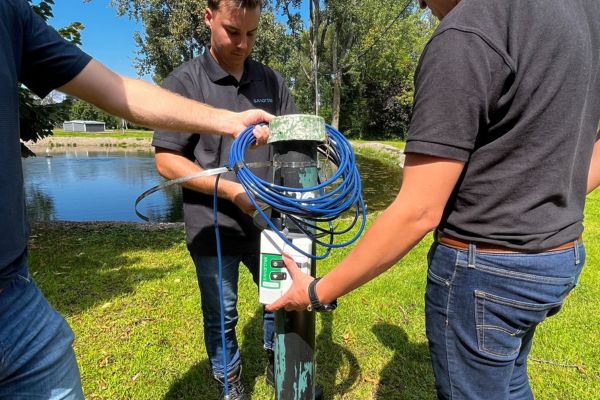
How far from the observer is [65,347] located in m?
1.36

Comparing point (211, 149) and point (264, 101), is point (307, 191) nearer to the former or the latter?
point (211, 149)

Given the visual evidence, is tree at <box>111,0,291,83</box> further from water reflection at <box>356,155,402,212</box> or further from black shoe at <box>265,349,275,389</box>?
black shoe at <box>265,349,275,389</box>

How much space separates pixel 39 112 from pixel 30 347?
540 cm

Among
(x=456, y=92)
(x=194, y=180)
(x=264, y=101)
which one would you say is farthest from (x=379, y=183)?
(x=456, y=92)

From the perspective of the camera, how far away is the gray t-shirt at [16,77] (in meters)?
1.13

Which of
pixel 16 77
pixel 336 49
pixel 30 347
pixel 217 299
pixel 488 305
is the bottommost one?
pixel 217 299

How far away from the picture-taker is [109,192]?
513 inches

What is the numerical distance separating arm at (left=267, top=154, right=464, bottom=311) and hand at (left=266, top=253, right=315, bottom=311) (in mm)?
143

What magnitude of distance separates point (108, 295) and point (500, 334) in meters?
3.73

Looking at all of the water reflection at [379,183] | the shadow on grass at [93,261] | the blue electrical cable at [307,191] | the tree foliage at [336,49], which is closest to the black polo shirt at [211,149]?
the blue electrical cable at [307,191]

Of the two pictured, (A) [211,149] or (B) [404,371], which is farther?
(B) [404,371]

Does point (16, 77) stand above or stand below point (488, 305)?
above

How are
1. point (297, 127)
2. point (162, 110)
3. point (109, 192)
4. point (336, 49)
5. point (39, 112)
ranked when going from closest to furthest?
point (297, 127), point (162, 110), point (39, 112), point (109, 192), point (336, 49)

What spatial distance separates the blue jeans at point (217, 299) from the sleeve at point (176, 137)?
0.62 meters
